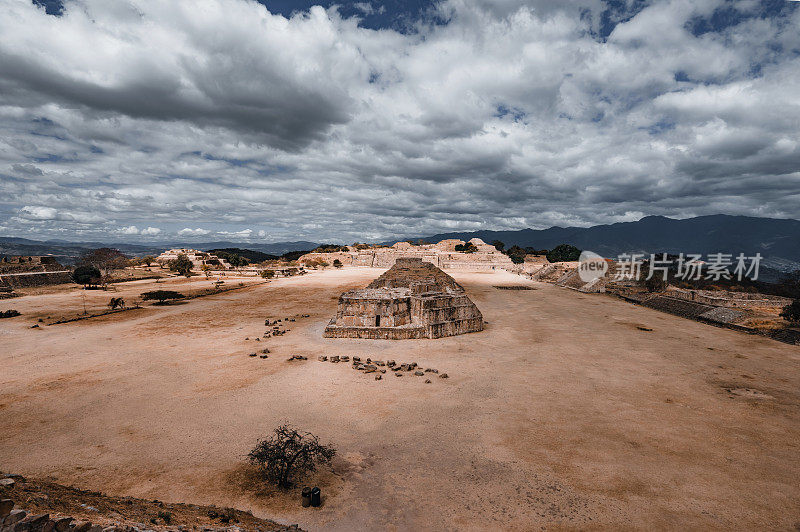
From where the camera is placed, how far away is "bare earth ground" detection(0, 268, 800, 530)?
27.7 feet

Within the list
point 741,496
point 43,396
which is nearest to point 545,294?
point 741,496

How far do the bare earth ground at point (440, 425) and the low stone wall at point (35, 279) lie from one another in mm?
34663

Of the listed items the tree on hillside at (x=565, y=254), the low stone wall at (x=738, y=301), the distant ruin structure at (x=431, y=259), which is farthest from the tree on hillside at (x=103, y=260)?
the tree on hillside at (x=565, y=254)

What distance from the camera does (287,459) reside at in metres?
8.93

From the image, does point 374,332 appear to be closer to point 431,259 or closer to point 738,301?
point 738,301

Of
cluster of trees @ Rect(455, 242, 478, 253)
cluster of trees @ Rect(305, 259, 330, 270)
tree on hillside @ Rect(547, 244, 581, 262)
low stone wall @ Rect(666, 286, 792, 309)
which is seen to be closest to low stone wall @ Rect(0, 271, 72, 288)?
cluster of trees @ Rect(305, 259, 330, 270)

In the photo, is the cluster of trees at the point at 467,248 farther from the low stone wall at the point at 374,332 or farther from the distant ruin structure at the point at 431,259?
the low stone wall at the point at 374,332

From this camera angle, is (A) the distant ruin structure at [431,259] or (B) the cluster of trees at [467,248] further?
(B) the cluster of trees at [467,248]

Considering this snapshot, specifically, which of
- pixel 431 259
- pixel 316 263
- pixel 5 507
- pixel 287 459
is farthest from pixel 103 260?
pixel 431 259

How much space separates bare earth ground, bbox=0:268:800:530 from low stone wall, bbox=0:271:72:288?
34663 millimetres

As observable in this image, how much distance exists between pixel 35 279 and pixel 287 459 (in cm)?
6544

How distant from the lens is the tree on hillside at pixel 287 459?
895 cm

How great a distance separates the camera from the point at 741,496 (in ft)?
28.9

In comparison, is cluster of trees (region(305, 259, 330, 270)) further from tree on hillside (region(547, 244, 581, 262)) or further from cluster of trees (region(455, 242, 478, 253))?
tree on hillside (region(547, 244, 581, 262))
